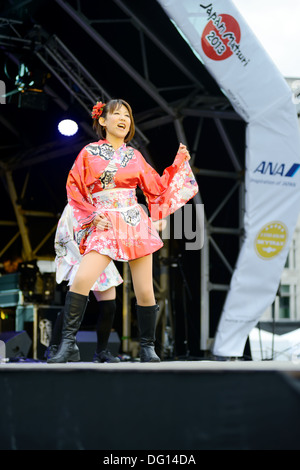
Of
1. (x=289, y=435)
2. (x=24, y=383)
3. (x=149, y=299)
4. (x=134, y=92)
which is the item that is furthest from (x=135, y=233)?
(x=134, y=92)

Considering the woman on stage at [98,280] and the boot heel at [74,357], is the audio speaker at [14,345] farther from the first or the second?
the boot heel at [74,357]

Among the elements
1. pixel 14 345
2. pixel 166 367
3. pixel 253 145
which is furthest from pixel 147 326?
pixel 14 345

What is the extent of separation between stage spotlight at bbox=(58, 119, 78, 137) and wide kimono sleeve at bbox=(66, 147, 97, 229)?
4913 millimetres

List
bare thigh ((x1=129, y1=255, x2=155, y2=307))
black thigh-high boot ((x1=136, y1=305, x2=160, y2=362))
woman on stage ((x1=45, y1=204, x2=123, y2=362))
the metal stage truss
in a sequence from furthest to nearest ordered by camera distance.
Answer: the metal stage truss, woman on stage ((x1=45, y1=204, x2=123, y2=362)), black thigh-high boot ((x1=136, y1=305, x2=160, y2=362)), bare thigh ((x1=129, y1=255, x2=155, y2=307))

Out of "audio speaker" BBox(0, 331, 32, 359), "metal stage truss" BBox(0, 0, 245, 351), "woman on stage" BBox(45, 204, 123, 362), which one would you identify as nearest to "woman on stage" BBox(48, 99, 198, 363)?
"woman on stage" BBox(45, 204, 123, 362)

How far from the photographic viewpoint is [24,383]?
1.44 m

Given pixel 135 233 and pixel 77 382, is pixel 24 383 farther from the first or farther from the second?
pixel 135 233

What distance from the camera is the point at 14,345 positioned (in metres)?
6.50

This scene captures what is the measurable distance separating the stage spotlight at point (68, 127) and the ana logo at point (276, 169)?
2.81 meters

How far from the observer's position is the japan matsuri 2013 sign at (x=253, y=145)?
577 centimetres

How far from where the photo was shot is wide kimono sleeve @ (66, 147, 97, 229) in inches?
125

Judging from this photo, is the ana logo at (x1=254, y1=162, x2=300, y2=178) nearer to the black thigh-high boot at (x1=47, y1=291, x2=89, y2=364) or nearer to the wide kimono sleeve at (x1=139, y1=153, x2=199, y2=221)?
the wide kimono sleeve at (x1=139, y1=153, x2=199, y2=221)

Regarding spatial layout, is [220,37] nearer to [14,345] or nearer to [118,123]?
[118,123]
